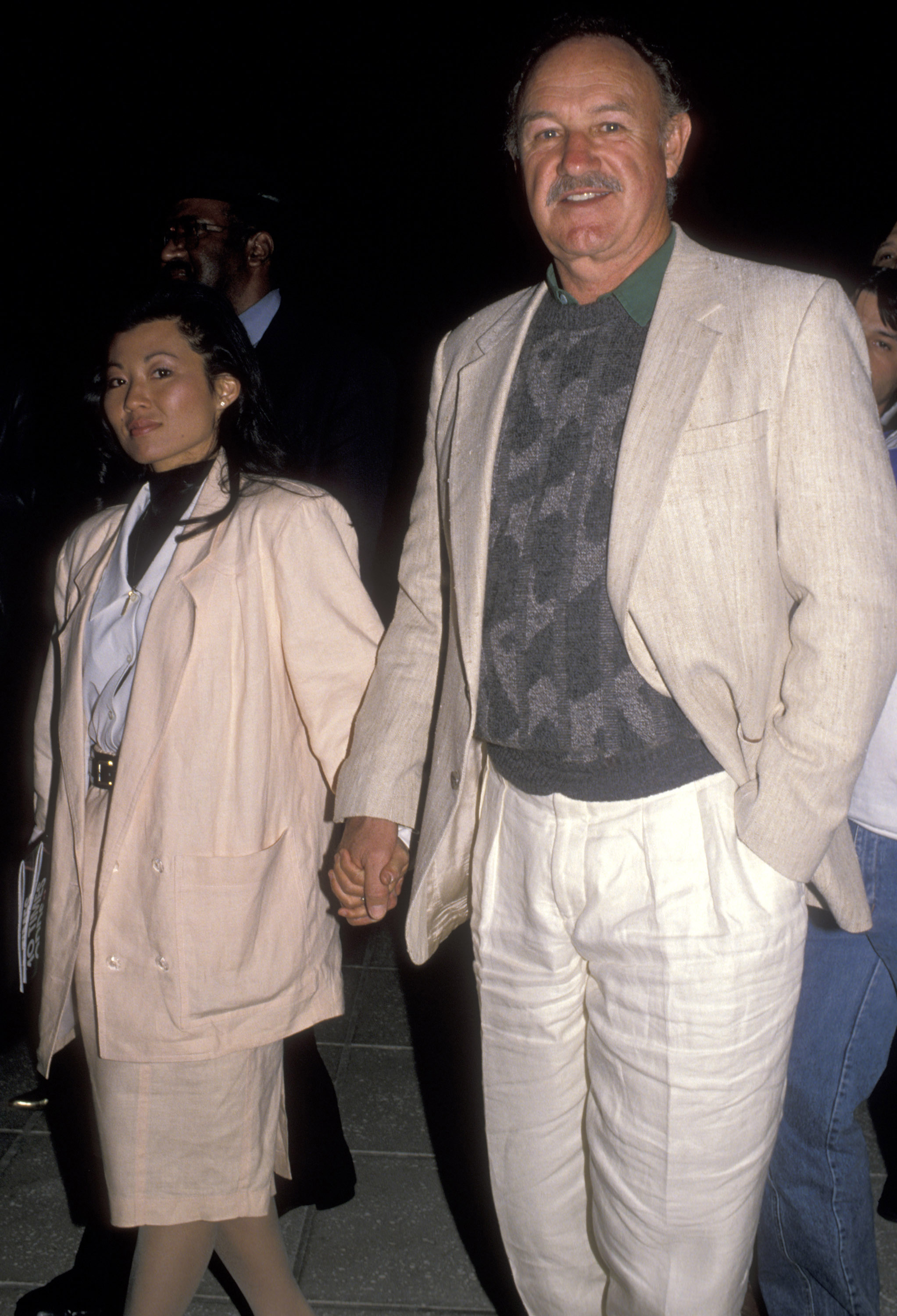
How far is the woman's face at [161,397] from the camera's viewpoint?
203 cm

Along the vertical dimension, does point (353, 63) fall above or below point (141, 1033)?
above

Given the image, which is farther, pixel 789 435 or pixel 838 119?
pixel 838 119

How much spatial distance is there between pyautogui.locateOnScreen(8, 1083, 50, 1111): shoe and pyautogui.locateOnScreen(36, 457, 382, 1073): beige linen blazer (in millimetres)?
1179

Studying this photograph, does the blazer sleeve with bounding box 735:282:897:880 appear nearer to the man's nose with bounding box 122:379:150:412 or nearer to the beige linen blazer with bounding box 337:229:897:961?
the beige linen blazer with bounding box 337:229:897:961

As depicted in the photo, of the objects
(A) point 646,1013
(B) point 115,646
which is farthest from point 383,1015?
(A) point 646,1013

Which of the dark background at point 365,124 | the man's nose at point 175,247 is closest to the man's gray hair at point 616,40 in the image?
the man's nose at point 175,247

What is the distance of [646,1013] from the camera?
1.54m

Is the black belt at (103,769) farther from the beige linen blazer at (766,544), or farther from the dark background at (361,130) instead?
the dark background at (361,130)

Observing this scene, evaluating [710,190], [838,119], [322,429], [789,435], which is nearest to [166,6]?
[710,190]

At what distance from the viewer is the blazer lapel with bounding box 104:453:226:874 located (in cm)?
182

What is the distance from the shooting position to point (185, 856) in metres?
1.83

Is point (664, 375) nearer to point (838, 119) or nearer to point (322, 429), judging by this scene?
point (322, 429)

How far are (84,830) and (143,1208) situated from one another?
0.64 m

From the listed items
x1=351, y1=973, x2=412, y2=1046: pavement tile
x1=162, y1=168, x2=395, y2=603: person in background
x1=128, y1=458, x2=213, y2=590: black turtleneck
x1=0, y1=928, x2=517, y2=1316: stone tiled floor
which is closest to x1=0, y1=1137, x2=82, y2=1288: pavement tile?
x1=0, y1=928, x2=517, y2=1316: stone tiled floor
